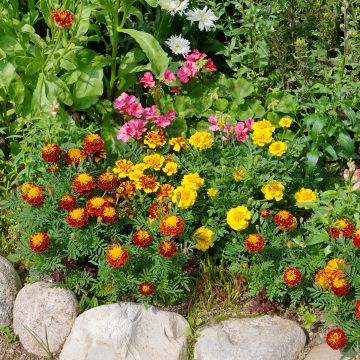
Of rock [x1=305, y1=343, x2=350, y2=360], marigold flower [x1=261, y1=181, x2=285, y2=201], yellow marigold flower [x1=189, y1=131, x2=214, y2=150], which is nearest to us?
rock [x1=305, y1=343, x2=350, y2=360]

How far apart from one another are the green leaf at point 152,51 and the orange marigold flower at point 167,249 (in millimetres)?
1187

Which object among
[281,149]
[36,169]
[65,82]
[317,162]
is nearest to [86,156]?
[36,169]

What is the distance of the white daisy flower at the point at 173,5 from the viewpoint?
4.14 meters

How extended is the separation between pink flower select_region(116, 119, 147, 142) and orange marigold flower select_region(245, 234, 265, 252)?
0.93 m

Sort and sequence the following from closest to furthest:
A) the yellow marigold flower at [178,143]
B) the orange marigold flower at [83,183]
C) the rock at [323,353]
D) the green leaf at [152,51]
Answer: the rock at [323,353]
the orange marigold flower at [83,183]
the yellow marigold flower at [178,143]
the green leaf at [152,51]

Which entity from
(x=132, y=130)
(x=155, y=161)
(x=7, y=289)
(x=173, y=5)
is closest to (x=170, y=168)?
(x=155, y=161)

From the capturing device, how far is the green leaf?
390cm

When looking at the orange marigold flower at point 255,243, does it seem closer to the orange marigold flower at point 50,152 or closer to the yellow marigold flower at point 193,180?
the yellow marigold flower at point 193,180

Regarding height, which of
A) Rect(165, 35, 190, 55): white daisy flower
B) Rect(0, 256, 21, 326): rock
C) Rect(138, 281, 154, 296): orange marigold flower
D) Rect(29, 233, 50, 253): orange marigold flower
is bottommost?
Rect(0, 256, 21, 326): rock

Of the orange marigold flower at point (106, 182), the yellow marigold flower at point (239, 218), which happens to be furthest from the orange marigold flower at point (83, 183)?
the yellow marigold flower at point (239, 218)

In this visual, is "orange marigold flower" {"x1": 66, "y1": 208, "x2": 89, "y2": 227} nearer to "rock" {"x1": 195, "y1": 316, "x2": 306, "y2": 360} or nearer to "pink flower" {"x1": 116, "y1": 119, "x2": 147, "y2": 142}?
"pink flower" {"x1": 116, "y1": 119, "x2": 147, "y2": 142}

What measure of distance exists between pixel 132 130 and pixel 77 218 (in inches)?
27.4

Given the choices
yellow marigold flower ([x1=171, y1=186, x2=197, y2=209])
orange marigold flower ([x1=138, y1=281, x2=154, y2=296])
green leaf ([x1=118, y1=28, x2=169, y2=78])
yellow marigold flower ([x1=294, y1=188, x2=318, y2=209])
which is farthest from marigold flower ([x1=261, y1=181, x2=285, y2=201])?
green leaf ([x1=118, y1=28, x2=169, y2=78])

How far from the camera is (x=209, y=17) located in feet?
13.9
